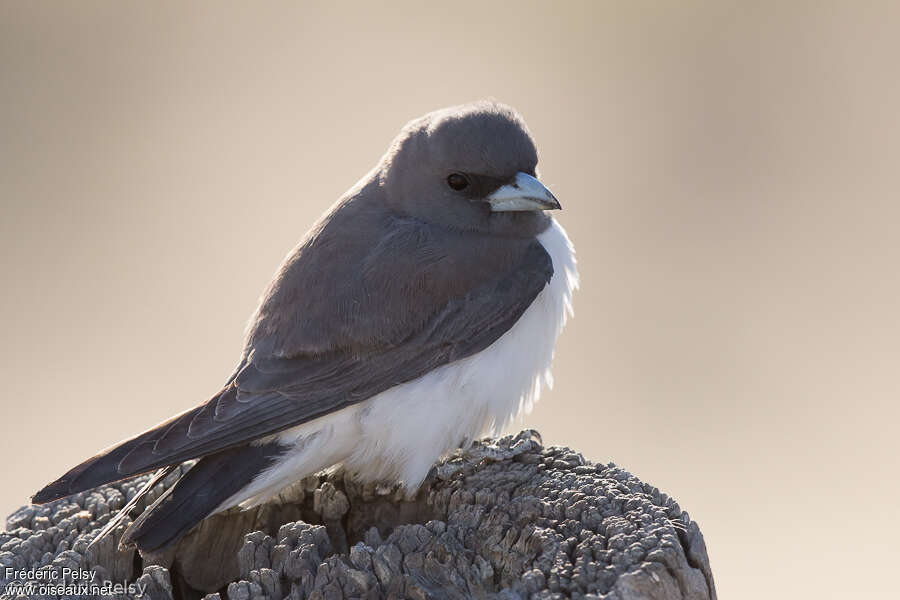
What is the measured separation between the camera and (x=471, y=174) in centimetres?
576

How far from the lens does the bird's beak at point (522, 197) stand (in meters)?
5.50

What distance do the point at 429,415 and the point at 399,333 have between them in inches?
14.4

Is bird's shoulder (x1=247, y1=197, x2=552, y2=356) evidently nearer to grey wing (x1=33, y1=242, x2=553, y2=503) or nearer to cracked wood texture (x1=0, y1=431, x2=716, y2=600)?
grey wing (x1=33, y1=242, x2=553, y2=503)

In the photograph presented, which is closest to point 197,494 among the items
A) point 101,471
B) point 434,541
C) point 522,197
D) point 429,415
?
point 101,471

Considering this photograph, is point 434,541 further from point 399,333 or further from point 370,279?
point 370,279

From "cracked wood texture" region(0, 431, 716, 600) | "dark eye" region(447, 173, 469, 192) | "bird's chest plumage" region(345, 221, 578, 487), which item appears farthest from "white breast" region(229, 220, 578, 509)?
"dark eye" region(447, 173, 469, 192)

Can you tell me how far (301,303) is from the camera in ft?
17.5

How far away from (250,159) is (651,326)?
455 cm

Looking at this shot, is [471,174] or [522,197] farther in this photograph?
[471,174]

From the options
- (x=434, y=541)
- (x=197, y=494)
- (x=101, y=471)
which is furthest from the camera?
(x=197, y=494)

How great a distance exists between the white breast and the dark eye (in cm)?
60

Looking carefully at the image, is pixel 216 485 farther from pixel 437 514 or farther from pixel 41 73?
pixel 41 73

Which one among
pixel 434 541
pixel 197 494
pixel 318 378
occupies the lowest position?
pixel 434 541

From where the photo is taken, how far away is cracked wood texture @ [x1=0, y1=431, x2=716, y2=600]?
385cm
